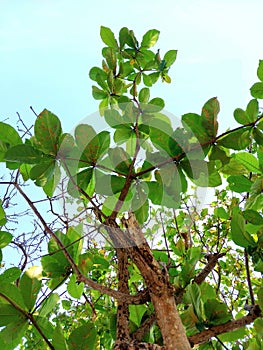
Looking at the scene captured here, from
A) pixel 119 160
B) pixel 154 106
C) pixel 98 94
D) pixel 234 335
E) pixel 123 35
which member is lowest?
pixel 234 335

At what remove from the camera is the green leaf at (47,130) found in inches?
33.0

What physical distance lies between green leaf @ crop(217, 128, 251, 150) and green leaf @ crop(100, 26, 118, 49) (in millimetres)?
794

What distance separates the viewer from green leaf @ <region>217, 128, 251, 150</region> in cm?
93

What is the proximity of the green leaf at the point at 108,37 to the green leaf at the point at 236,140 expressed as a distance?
0.79m

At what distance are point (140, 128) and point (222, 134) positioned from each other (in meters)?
0.24

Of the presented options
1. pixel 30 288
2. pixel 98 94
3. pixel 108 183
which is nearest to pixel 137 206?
pixel 108 183

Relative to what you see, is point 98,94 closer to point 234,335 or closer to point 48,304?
point 48,304

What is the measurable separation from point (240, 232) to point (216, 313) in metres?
0.19

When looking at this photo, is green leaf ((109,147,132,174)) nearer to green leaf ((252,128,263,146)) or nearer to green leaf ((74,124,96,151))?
green leaf ((74,124,96,151))

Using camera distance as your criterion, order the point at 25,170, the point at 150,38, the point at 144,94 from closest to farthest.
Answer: the point at 25,170, the point at 144,94, the point at 150,38

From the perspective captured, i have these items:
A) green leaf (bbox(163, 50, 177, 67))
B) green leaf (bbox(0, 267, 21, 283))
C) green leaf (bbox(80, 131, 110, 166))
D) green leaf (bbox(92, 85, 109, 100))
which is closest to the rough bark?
green leaf (bbox(80, 131, 110, 166))

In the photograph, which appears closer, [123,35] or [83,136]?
[83,136]

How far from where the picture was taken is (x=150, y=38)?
61.1 inches

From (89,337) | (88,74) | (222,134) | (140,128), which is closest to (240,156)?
(222,134)
